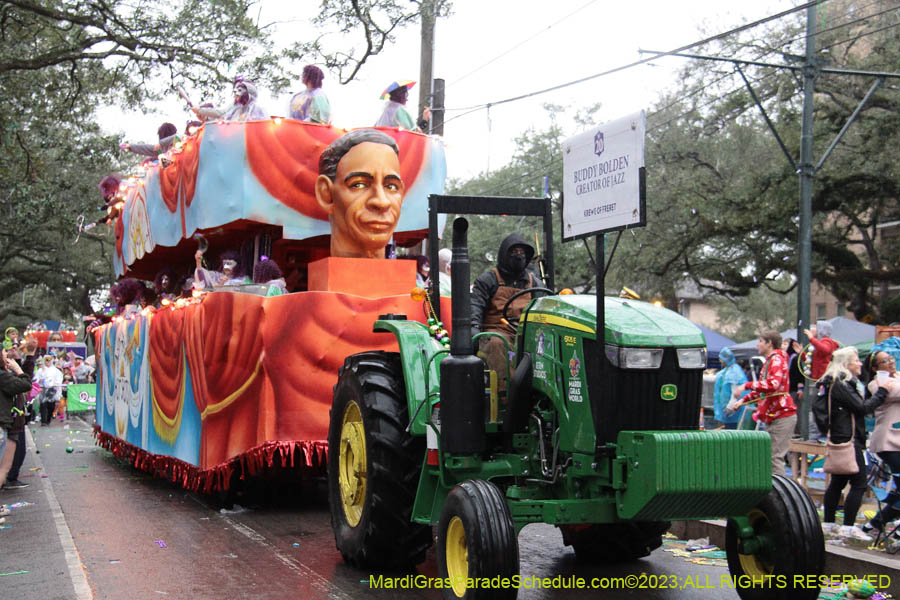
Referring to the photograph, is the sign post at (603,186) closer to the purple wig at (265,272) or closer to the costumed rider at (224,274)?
the purple wig at (265,272)

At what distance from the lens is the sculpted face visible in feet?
31.5

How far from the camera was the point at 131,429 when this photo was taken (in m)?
12.4

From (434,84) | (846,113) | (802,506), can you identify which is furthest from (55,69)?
(846,113)

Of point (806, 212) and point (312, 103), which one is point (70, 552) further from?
point (806, 212)

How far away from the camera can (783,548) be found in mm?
4965

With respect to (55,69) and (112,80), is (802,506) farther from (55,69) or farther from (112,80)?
(55,69)

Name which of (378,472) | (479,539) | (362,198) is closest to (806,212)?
(362,198)

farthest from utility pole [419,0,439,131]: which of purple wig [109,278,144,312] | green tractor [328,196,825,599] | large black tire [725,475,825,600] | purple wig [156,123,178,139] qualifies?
large black tire [725,475,825,600]

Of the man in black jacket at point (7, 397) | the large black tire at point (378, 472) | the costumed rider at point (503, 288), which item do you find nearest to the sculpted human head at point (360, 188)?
the large black tire at point (378, 472)

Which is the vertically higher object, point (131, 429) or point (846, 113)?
point (846, 113)

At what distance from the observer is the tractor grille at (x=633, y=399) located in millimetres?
4898

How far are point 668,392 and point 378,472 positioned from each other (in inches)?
85.8

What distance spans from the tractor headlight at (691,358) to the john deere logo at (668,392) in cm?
13

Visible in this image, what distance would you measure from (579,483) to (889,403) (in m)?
3.91
